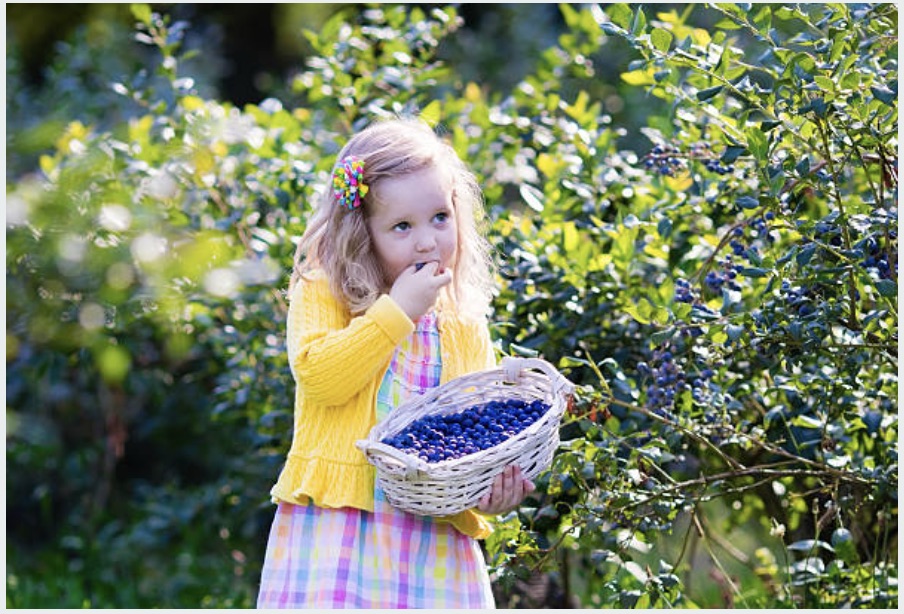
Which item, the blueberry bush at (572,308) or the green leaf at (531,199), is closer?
the blueberry bush at (572,308)

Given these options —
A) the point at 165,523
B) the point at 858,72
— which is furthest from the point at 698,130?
the point at 165,523

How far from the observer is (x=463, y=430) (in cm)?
233

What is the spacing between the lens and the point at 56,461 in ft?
16.8

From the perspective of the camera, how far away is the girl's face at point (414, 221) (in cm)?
238

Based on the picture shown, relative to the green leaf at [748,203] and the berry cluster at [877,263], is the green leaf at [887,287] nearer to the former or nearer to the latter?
the berry cluster at [877,263]

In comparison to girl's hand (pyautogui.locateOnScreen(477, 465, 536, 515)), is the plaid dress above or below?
below

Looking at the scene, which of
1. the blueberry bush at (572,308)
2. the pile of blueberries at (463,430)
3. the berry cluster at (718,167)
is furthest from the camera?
the berry cluster at (718,167)

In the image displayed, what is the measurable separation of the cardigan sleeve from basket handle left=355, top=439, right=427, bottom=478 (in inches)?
5.4

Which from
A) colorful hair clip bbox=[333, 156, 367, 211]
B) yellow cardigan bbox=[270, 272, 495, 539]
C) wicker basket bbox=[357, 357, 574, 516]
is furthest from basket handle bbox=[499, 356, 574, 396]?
colorful hair clip bbox=[333, 156, 367, 211]

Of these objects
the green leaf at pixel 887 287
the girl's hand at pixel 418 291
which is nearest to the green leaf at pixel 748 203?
the green leaf at pixel 887 287

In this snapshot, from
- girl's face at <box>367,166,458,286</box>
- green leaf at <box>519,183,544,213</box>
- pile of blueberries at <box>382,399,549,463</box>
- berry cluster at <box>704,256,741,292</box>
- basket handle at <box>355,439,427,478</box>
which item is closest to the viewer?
basket handle at <box>355,439,427,478</box>

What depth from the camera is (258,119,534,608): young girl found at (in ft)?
7.58

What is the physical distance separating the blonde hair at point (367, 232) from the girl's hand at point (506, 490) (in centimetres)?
41

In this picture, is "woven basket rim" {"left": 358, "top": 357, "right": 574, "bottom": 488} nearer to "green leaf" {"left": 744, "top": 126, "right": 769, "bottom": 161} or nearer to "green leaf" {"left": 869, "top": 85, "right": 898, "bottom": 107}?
"green leaf" {"left": 744, "top": 126, "right": 769, "bottom": 161}
